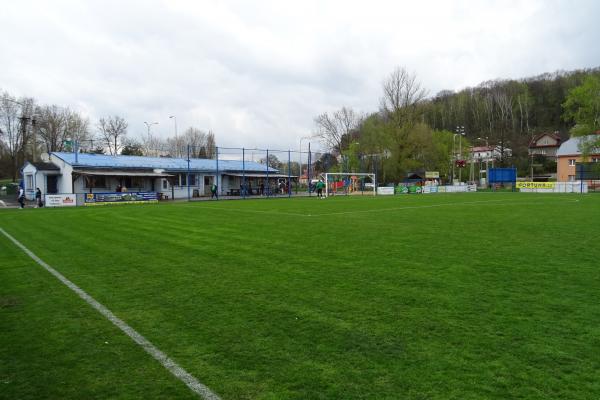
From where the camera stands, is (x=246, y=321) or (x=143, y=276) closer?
(x=246, y=321)

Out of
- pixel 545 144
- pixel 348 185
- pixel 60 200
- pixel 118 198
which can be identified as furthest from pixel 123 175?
pixel 545 144

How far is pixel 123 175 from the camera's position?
39844mm

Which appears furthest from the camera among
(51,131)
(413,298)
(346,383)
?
(51,131)

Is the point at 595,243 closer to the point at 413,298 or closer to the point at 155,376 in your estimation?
the point at 413,298

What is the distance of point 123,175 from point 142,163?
4.09 meters

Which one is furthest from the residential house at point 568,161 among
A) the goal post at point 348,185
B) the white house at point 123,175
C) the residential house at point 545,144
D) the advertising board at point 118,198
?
the advertising board at point 118,198

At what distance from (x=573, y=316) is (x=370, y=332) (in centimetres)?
259

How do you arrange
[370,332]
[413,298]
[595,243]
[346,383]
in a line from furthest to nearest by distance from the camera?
[595,243]
[413,298]
[370,332]
[346,383]

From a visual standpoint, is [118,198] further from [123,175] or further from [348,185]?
[348,185]

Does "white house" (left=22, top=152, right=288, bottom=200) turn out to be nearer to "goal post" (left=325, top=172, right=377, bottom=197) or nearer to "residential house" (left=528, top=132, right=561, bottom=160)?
"goal post" (left=325, top=172, right=377, bottom=197)

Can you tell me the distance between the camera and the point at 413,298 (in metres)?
5.93

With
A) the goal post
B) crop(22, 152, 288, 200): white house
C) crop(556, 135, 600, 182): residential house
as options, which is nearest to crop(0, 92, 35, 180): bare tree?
crop(22, 152, 288, 200): white house

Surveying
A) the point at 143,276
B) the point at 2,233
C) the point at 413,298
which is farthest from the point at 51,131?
the point at 413,298

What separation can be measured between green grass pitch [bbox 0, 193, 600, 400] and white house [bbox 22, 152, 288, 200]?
99.4ft
